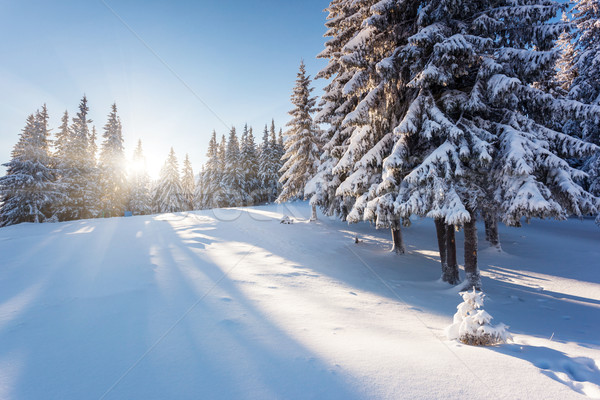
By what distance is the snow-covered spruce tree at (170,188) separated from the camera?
44.6 meters

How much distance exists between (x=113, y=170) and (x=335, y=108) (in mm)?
33332

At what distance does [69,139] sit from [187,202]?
21293 millimetres

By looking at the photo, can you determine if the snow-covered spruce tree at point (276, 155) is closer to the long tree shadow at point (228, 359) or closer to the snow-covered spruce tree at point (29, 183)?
the snow-covered spruce tree at point (29, 183)

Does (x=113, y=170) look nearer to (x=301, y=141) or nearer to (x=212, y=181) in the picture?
(x=212, y=181)

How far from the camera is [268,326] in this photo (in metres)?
4.50

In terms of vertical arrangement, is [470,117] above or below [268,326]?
above

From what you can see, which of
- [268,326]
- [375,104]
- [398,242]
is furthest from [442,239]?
[268,326]

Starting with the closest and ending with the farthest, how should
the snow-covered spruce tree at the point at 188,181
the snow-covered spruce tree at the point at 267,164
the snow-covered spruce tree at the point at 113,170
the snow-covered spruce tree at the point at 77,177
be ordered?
the snow-covered spruce tree at the point at 77,177, the snow-covered spruce tree at the point at 113,170, the snow-covered spruce tree at the point at 267,164, the snow-covered spruce tree at the point at 188,181

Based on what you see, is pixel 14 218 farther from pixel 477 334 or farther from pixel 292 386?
pixel 477 334

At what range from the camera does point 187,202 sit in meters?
48.1

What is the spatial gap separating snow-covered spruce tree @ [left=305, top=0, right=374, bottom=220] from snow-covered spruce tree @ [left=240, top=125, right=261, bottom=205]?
3200 centimetres

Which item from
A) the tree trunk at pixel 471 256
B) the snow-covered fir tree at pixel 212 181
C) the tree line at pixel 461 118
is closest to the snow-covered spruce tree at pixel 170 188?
the snow-covered fir tree at pixel 212 181

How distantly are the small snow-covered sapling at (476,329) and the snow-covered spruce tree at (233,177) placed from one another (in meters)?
42.7

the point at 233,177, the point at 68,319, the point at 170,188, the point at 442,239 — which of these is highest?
the point at 233,177
